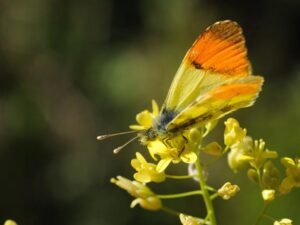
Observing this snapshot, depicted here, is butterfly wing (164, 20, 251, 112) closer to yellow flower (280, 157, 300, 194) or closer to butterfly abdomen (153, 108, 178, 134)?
butterfly abdomen (153, 108, 178, 134)

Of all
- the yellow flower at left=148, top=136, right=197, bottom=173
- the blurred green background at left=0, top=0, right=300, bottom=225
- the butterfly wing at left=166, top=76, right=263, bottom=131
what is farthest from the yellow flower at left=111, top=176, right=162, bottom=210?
the blurred green background at left=0, top=0, right=300, bottom=225

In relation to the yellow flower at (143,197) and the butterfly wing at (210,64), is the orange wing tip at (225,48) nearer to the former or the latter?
the butterfly wing at (210,64)

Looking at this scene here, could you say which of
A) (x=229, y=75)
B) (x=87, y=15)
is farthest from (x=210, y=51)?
(x=87, y=15)

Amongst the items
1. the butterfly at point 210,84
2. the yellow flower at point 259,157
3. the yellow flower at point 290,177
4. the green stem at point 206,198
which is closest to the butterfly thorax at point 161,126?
the butterfly at point 210,84

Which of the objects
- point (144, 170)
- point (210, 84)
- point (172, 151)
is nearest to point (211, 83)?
point (210, 84)

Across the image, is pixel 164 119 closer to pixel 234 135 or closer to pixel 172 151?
pixel 172 151

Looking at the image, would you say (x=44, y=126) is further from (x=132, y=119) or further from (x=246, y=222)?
(x=246, y=222)

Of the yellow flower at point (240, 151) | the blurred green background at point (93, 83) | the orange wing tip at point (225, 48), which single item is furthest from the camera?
the blurred green background at point (93, 83)
